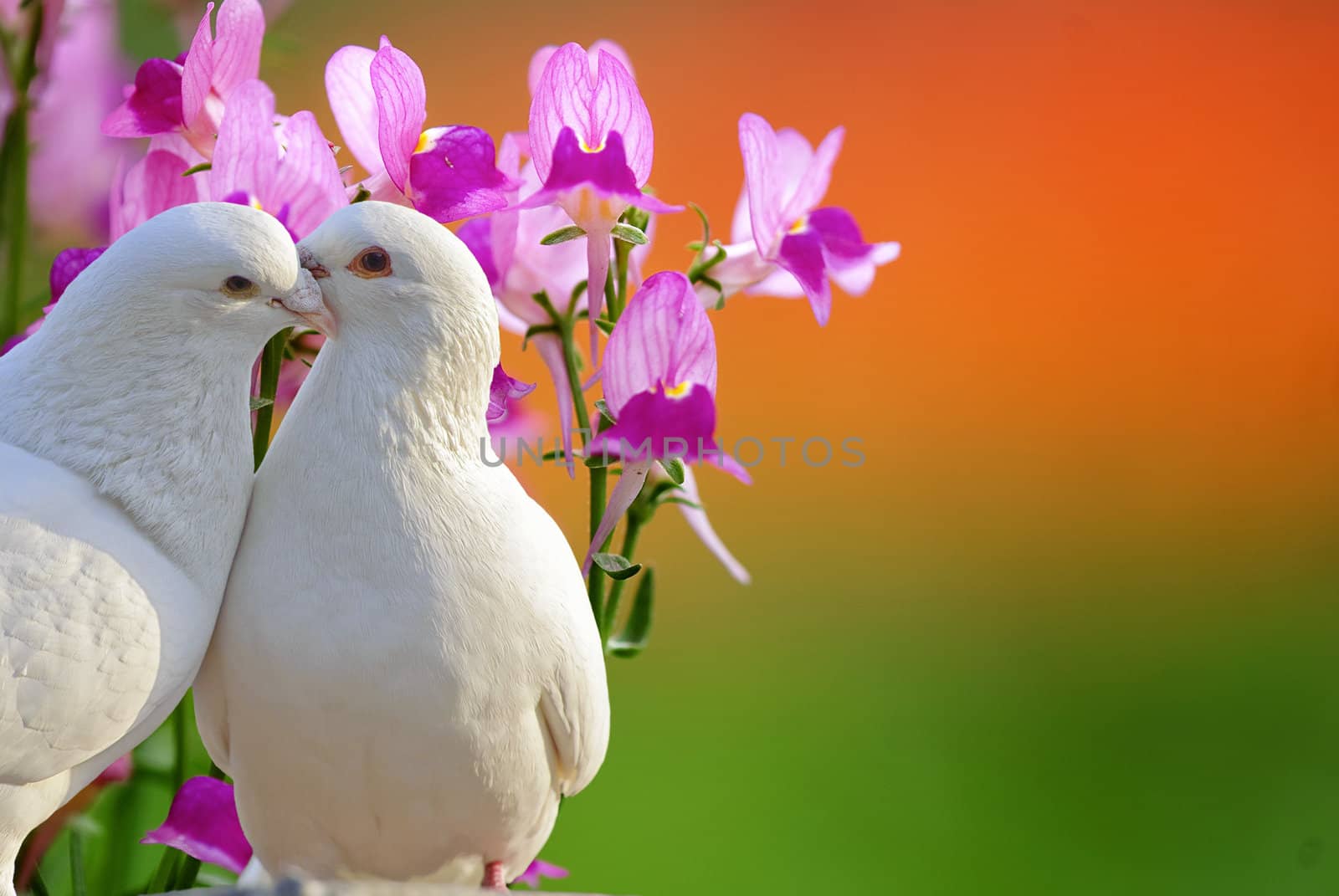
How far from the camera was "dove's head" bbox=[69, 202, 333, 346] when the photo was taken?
0.34m

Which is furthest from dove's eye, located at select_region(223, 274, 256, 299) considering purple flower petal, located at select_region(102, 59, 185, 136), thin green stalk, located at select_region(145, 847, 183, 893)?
thin green stalk, located at select_region(145, 847, 183, 893)

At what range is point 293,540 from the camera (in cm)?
35

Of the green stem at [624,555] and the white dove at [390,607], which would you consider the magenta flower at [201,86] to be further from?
the green stem at [624,555]

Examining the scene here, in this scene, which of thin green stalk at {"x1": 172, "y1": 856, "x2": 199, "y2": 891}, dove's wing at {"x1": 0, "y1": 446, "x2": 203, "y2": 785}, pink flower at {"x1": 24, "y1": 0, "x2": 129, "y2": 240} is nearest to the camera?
dove's wing at {"x1": 0, "y1": 446, "x2": 203, "y2": 785}

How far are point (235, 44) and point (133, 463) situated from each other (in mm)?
→ 147

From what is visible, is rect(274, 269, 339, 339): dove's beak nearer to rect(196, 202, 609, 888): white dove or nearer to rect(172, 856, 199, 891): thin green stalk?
rect(196, 202, 609, 888): white dove

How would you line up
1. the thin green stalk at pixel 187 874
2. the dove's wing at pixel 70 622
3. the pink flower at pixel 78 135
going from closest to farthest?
1. the dove's wing at pixel 70 622
2. the thin green stalk at pixel 187 874
3. the pink flower at pixel 78 135

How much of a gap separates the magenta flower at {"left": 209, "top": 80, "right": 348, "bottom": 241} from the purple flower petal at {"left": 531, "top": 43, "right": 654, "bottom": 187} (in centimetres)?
7

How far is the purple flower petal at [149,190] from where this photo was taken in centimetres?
41

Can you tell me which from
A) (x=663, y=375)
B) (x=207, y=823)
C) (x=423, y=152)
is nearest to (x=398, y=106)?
(x=423, y=152)

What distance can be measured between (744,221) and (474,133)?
0.12 metres

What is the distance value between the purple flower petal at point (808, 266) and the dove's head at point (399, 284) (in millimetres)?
112

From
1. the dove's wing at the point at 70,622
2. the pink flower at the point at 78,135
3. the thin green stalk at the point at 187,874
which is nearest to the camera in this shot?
the dove's wing at the point at 70,622

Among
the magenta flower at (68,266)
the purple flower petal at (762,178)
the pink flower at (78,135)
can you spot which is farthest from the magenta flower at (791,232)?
the pink flower at (78,135)
